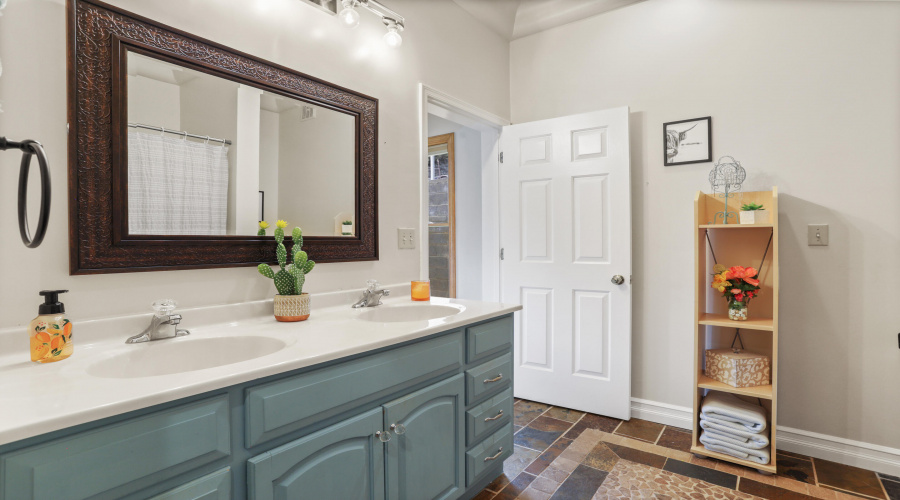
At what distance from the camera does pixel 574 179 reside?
280 cm

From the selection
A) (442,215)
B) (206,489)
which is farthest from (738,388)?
(442,215)

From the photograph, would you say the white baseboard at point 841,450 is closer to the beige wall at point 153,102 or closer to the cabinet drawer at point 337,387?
the cabinet drawer at point 337,387

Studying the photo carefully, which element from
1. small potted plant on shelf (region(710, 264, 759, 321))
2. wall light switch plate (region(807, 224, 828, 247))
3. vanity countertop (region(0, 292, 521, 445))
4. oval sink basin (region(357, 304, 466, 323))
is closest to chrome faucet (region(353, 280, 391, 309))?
oval sink basin (region(357, 304, 466, 323))

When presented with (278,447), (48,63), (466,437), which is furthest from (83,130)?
(466,437)

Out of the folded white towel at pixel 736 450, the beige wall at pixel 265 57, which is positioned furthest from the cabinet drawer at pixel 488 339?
the folded white towel at pixel 736 450

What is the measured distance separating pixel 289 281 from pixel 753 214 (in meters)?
2.17

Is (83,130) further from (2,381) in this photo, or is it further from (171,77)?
(2,381)

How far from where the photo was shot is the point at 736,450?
214 centimetres

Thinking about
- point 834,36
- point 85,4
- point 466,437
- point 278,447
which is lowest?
point 466,437

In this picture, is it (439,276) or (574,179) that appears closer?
(574,179)

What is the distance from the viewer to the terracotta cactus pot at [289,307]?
1.58 metres

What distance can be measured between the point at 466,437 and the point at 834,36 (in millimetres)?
2552

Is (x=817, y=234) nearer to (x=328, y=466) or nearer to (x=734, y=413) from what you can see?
(x=734, y=413)

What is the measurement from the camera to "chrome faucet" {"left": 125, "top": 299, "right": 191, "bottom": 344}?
1.27 meters
